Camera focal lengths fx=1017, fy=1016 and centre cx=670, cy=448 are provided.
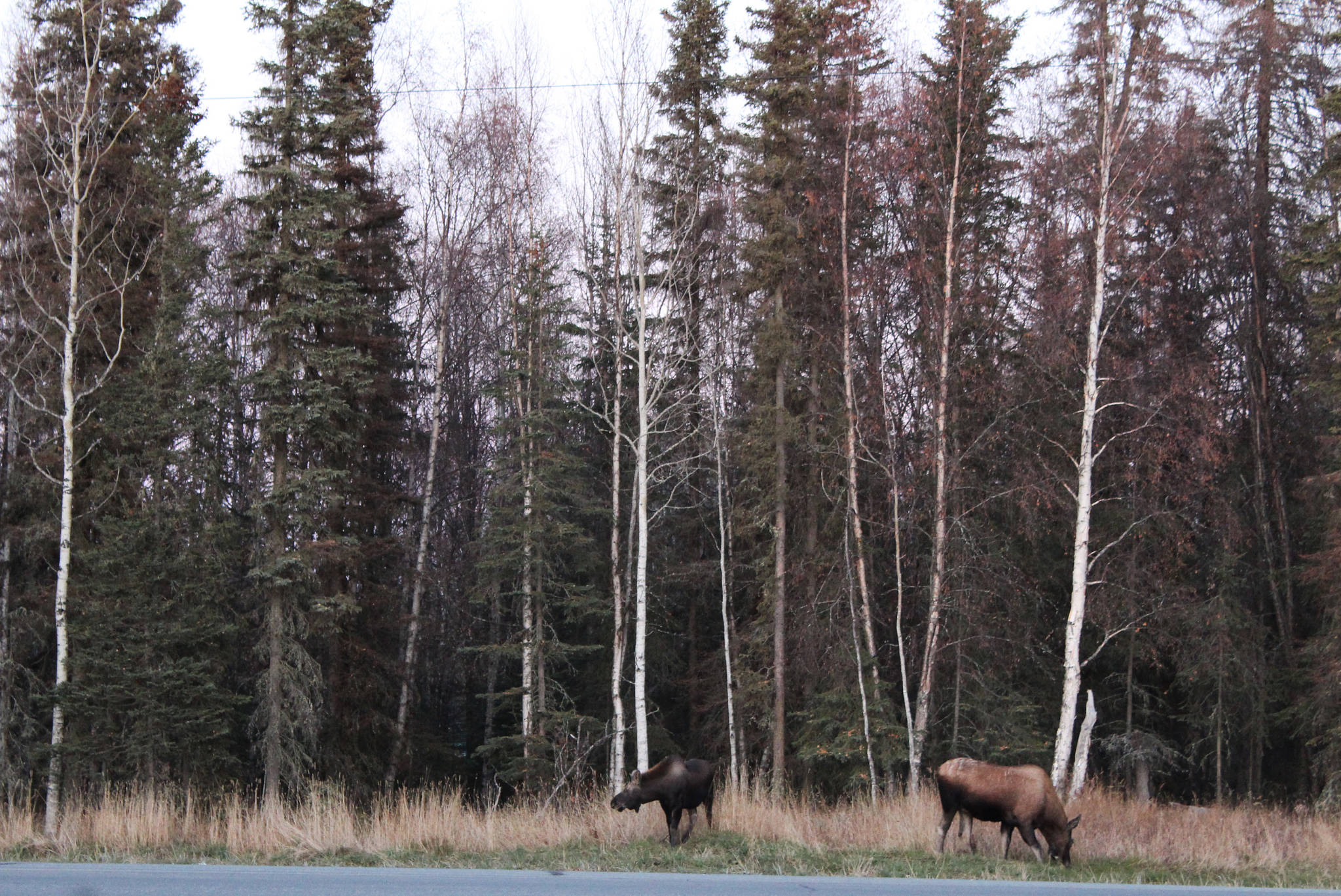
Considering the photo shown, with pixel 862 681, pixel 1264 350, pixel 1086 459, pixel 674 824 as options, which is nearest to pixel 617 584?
pixel 862 681

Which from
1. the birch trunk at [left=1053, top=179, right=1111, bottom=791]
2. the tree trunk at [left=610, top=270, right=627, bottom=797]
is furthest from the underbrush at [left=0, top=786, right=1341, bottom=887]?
the tree trunk at [left=610, top=270, right=627, bottom=797]

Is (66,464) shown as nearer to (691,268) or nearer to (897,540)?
(691,268)

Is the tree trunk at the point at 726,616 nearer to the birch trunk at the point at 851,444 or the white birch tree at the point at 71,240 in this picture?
the birch trunk at the point at 851,444

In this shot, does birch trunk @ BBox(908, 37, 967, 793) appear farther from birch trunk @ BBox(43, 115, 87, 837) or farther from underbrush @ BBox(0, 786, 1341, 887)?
birch trunk @ BBox(43, 115, 87, 837)

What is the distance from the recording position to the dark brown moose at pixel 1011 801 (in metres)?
10.1

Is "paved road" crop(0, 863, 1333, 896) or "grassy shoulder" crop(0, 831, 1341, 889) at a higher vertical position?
"paved road" crop(0, 863, 1333, 896)

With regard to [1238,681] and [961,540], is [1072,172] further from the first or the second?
[1238,681]

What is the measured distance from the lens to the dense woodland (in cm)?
1819

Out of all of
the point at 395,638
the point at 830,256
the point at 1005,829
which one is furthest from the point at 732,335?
the point at 1005,829

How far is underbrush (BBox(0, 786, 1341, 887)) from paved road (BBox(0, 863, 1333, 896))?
78 cm

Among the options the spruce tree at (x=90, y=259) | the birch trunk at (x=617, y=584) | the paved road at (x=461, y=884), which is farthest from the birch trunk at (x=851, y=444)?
the spruce tree at (x=90, y=259)

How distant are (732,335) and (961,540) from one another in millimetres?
8736

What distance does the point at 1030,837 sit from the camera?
10117mm

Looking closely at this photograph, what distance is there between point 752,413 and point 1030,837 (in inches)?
493
